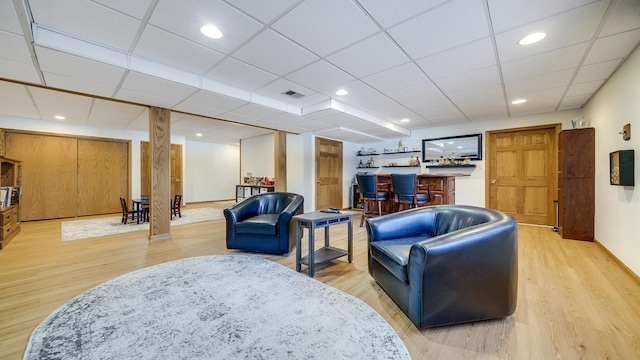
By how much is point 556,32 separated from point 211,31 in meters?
3.28

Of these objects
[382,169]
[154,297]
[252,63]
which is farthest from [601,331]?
[382,169]

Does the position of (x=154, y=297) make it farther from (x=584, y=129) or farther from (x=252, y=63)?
(x=584, y=129)

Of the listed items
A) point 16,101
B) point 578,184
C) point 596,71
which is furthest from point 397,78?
point 16,101

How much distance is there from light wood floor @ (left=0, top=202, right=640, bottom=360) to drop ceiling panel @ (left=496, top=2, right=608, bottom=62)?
8.09ft

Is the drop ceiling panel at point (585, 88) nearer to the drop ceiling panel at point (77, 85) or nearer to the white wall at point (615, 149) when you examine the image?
the white wall at point (615, 149)

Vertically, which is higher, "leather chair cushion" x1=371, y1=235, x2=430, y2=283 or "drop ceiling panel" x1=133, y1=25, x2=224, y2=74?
"drop ceiling panel" x1=133, y1=25, x2=224, y2=74

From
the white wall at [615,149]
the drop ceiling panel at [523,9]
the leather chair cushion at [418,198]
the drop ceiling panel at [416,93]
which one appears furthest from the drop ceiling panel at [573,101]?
the drop ceiling panel at [523,9]

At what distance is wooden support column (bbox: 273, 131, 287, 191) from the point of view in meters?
6.20

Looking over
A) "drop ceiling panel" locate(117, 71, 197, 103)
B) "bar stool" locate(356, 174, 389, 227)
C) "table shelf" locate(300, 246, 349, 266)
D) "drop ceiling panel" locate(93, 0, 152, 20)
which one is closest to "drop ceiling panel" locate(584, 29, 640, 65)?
"bar stool" locate(356, 174, 389, 227)

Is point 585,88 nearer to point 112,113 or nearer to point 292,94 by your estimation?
point 292,94

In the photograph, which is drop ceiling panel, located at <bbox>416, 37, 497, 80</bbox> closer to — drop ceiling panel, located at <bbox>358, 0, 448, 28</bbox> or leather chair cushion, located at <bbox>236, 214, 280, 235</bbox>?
drop ceiling panel, located at <bbox>358, 0, 448, 28</bbox>

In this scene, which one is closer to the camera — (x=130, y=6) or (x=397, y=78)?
(x=130, y=6)

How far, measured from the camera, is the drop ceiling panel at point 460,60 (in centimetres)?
254

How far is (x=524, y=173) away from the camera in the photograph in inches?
212
